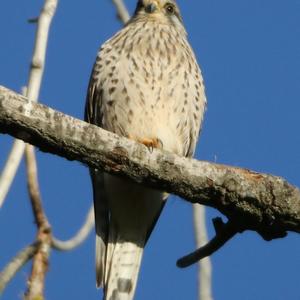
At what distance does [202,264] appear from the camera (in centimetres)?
463

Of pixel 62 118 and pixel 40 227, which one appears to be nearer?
pixel 62 118

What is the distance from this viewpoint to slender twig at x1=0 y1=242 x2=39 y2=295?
3551 millimetres

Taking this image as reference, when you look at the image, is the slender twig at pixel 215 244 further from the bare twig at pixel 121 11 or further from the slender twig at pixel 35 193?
the bare twig at pixel 121 11

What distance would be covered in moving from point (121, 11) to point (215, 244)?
2.67 meters

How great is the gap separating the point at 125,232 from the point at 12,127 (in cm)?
242

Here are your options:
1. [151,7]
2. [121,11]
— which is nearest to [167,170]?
[121,11]

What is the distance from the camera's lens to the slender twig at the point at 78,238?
4379 mm

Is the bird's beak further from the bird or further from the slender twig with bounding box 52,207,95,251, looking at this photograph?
the slender twig with bounding box 52,207,95,251

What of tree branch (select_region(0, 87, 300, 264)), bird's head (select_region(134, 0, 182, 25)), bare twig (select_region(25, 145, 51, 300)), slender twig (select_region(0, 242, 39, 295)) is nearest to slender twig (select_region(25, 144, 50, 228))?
bare twig (select_region(25, 145, 51, 300))

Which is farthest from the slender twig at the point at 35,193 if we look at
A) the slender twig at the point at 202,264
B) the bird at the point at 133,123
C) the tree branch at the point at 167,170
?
the bird at the point at 133,123

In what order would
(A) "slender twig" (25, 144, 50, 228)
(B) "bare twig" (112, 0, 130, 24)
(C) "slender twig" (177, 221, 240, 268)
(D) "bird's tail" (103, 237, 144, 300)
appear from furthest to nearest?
(B) "bare twig" (112, 0, 130, 24)
(D) "bird's tail" (103, 237, 144, 300)
(C) "slender twig" (177, 221, 240, 268)
(A) "slender twig" (25, 144, 50, 228)

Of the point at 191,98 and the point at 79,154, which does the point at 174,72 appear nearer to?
the point at 191,98

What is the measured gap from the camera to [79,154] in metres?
3.57

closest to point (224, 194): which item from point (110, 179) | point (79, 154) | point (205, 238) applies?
point (79, 154)
